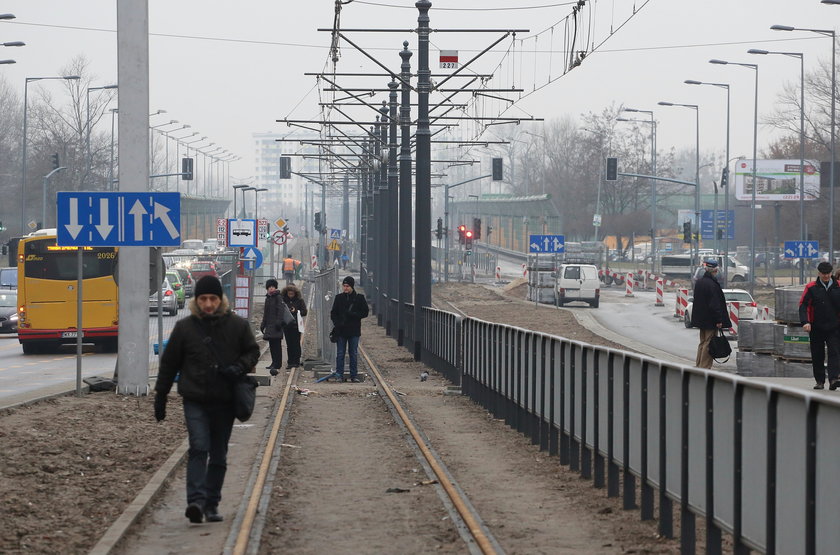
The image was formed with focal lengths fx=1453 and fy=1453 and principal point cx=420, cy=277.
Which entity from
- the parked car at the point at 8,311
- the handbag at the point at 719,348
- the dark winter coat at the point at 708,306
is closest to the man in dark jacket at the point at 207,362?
the handbag at the point at 719,348

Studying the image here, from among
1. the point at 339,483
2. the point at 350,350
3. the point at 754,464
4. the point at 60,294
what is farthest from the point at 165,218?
the point at 60,294

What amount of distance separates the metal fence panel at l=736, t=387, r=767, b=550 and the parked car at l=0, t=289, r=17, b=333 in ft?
133

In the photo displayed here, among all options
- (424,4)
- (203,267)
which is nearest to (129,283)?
(424,4)

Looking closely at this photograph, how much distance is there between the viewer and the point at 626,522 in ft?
32.7

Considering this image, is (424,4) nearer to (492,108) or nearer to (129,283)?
(492,108)

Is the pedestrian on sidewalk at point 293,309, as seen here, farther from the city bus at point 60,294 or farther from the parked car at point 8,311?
the parked car at point 8,311

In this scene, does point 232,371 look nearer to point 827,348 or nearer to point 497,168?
point 827,348

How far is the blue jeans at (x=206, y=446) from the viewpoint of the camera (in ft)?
31.1

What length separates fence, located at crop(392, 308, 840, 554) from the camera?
6371 mm

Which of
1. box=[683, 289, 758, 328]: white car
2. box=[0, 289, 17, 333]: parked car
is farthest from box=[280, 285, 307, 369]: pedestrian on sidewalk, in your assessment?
box=[0, 289, 17, 333]: parked car

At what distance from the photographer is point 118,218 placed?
703 inches

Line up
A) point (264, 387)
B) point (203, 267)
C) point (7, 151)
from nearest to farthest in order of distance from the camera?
1. point (264, 387)
2. point (203, 267)
3. point (7, 151)

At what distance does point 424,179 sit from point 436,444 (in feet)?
54.2

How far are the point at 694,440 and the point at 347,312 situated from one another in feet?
53.0
